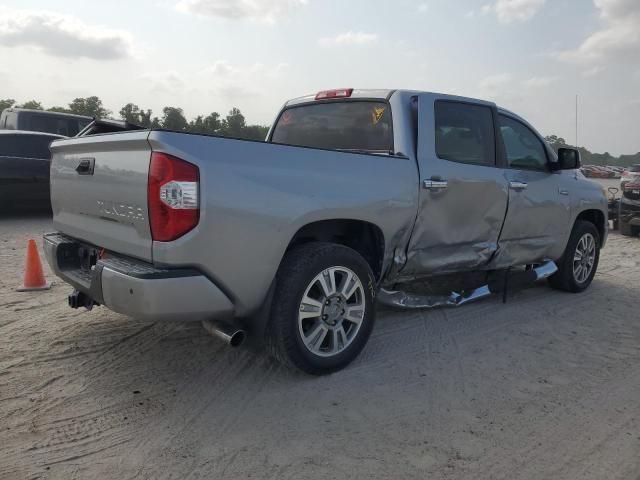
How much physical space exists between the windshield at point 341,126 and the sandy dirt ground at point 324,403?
4.96 ft

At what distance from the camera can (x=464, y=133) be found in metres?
4.54

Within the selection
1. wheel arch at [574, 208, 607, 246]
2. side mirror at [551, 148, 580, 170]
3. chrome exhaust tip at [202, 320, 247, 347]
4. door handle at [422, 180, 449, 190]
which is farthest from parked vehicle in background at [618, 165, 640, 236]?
chrome exhaust tip at [202, 320, 247, 347]

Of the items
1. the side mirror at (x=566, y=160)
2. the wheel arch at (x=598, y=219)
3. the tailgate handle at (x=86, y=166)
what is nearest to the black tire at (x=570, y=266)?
the wheel arch at (x=598, y=219)

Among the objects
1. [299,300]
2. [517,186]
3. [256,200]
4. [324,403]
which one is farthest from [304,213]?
[517,186]

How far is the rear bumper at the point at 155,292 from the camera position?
2.82m

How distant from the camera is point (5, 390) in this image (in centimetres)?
327

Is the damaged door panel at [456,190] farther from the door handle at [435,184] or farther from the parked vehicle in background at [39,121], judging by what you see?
the parked vehicle in background at [39,121]

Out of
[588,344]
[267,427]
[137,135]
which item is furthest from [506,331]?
[137,135]

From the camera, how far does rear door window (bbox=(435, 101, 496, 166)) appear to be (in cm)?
432

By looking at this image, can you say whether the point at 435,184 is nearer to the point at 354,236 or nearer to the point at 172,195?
the point at 354,236

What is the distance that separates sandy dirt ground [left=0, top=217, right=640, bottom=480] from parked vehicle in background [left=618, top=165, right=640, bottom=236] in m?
6.51

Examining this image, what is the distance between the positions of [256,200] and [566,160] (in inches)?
140

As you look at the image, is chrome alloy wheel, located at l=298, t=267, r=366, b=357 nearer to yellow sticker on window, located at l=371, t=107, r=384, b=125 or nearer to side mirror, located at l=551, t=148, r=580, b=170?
yellow sticker on window, located at l=371, t=107, r=384, b=125

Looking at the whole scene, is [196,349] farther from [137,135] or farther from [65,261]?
[137,135]
